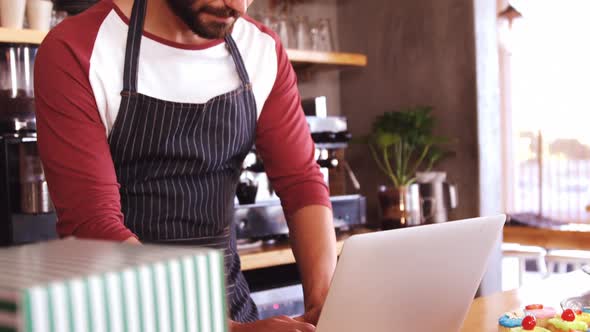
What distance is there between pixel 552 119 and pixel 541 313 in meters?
6.00

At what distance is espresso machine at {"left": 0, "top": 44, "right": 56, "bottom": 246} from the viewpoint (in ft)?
6.61

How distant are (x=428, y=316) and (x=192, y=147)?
2.12 feet

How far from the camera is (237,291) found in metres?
1.48

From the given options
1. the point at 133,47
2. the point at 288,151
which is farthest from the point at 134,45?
the point at 288,151

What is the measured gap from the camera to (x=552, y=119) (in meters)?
6.75

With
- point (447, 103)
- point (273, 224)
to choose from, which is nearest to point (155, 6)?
point (273, 224)

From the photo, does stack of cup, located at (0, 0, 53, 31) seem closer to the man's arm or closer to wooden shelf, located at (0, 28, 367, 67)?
wooden shelf, located at (0, 28, 367, 67)

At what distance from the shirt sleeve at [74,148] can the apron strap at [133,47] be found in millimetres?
85

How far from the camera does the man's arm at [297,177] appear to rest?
138cm

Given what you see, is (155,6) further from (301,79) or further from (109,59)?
(301,79)

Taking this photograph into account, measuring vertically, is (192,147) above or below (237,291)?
above

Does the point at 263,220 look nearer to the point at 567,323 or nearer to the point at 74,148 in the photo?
the point at 74,148

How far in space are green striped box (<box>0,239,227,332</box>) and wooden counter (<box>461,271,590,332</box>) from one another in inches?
33.5

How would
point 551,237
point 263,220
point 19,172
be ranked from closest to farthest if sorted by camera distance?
1. point 19,172
2. point 263,220
3. point 551,237
